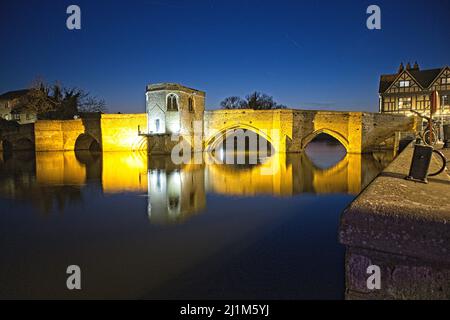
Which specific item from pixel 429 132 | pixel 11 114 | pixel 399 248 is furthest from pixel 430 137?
pixel 11 114

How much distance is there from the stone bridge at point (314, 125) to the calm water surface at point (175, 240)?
45.8 ft

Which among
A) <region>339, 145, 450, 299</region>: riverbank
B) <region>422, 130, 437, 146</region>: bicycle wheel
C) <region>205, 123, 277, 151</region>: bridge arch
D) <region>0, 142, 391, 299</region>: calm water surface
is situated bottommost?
<region>0, 142, 391, 299</region>: calm water surface

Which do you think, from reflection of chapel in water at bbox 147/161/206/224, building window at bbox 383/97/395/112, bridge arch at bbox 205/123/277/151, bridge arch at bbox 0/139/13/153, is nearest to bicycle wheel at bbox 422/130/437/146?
reflection of chapel in water at bbox 147/161/206/224

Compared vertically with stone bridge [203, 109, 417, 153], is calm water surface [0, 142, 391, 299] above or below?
below

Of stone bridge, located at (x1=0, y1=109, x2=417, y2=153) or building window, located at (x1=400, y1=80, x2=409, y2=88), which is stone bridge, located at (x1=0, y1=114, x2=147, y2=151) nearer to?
stone bridge, located at (x1=0, y1=109, x2=417, y2=153)

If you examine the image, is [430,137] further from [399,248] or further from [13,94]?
[13,94]

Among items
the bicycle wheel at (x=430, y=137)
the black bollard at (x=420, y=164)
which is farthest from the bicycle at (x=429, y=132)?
the black bollard at (x=420, y=164)

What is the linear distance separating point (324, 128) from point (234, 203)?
758 inches

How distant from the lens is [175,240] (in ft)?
18.8

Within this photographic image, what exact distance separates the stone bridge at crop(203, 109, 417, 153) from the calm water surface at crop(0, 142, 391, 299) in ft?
45.8

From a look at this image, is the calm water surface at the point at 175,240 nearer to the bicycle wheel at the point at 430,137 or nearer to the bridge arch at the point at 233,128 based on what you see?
the bicycle wheel at the point at 430,137

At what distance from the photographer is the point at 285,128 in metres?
25.6

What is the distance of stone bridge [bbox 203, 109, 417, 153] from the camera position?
2511cm
